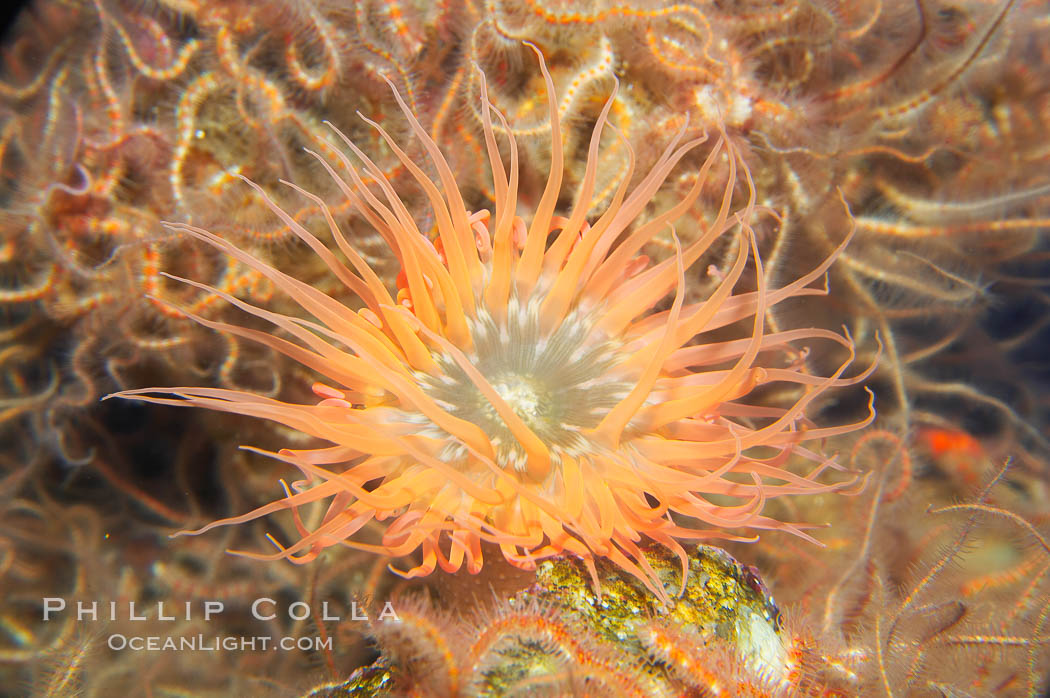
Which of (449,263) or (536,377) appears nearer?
(449,263)

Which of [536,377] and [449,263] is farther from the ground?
[449,263]

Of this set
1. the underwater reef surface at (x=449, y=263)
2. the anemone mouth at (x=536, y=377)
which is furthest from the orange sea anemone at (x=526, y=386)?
the underwater reef surface at (x=449, y=263)

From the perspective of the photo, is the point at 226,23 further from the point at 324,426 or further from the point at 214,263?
the point at 324,426

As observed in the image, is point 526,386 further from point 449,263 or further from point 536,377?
point 449,263

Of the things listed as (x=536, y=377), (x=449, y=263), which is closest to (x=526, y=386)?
(x=536, y=377)

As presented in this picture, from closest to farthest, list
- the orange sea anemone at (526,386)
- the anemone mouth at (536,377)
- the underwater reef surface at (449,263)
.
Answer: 1. the orange sea anemone at (526,386)
2. the underwater reef surface at (449,263)
3. the anemone mouth at (536,377)

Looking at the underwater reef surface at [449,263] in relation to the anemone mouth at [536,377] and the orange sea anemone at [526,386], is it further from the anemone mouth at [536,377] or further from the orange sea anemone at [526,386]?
the anemone mouth at [536,377]

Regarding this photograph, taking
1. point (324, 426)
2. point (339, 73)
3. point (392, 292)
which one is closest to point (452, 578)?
point (324, 426)

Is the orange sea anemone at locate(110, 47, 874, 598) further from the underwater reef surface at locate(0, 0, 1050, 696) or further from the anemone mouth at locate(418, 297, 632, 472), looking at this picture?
the underwater reef surface at locate(0, 0, 1050, 696)
